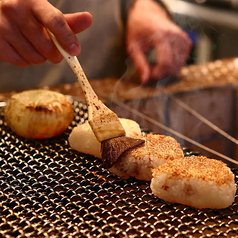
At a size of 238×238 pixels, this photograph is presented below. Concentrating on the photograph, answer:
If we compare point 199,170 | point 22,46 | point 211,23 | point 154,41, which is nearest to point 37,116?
point 22,46

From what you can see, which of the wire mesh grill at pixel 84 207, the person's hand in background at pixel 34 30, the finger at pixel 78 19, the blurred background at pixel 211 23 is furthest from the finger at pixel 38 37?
the blurred background at pixel 211 23

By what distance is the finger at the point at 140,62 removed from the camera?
147 inches

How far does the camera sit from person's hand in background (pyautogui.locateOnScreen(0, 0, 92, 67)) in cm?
214

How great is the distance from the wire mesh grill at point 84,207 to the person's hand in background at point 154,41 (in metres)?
1.60

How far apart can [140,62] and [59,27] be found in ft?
5.73

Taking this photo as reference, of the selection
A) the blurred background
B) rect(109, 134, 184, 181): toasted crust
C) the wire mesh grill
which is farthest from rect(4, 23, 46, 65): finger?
the blurred background

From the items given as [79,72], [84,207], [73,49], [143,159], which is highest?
[73,49]

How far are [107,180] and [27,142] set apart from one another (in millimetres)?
810

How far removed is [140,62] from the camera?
377cm

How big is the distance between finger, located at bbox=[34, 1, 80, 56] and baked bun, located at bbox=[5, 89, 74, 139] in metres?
0.56

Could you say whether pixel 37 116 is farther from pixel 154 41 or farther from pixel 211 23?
pixel 211 23

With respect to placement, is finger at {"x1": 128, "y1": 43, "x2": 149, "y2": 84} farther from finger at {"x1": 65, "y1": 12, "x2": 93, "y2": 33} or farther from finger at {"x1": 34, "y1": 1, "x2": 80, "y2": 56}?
finger at {"x1": 34, "y1": 1, "x2": 80, "y2": 56}

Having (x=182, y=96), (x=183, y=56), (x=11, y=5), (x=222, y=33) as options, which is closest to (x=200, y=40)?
(x=222, y=33)

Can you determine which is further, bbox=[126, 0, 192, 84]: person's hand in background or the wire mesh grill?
bbox=[126, 0, 192, 84]: person's hand in background
